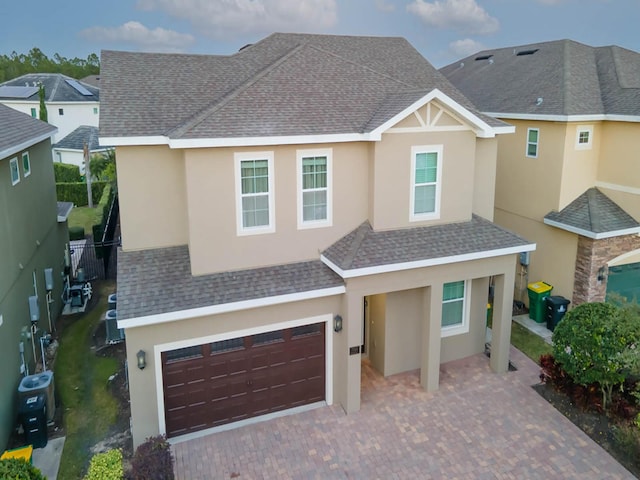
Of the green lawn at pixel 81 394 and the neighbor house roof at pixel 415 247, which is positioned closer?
the green lawn at pixel 81 394

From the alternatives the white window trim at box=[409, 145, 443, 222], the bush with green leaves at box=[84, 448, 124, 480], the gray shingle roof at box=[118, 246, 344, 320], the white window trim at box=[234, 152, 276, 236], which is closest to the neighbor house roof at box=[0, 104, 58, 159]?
the gray shingle roof at box=[118, 246, 344, 320]

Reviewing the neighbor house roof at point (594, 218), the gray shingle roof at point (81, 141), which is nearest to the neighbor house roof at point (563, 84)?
the neighbor house roof at point (594, 218)

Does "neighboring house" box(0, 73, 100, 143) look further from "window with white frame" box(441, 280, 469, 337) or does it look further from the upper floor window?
"window with white frame" box(441, 280, 469, 337)

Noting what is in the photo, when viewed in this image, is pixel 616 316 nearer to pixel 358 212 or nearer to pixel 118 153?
pixel 358 212

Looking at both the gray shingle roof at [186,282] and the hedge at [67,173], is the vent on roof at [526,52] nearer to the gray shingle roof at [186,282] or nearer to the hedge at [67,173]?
the gray shingle roof at [186,282]

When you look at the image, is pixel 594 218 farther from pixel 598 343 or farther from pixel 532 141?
pixel 598 343
